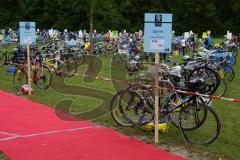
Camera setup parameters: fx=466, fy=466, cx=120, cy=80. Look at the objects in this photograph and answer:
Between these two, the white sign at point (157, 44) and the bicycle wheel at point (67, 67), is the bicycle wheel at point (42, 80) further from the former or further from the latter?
the white sign at point (157, 44)

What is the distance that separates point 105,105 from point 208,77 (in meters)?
2.79

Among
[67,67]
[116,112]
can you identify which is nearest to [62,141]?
[116,112]

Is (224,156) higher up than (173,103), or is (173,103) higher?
(173,103)

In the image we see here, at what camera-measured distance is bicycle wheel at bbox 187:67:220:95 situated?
11.2 meters

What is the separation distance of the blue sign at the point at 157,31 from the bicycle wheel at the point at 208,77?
406 cm

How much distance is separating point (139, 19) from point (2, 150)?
55.9 m

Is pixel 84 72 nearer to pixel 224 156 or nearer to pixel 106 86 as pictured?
pixel 106 86

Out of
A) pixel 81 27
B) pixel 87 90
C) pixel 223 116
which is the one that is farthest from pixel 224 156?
pixel 81 27

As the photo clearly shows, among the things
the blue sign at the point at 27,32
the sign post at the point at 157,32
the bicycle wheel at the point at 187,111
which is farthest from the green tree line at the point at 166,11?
the sign post at the point at 157,32

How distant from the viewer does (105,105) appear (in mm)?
10719

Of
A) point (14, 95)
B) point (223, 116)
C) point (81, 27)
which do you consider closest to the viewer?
point (223, 116)

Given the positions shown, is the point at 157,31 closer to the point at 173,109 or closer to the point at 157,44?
the point at 157,44

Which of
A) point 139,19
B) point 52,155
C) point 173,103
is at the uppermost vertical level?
point 139,19

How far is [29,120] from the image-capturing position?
29.6 feet
